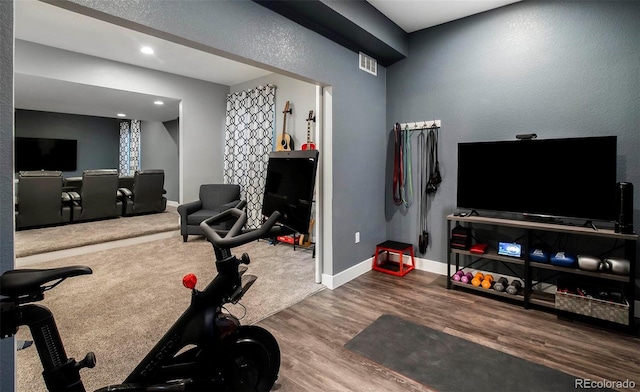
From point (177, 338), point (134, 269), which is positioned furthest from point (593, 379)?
point (134, 269)

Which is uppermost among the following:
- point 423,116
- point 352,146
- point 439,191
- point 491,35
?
point 491,35

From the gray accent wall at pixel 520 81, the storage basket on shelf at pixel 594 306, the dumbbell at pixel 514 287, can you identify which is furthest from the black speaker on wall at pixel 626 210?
the dumbbell at pixel 514 287

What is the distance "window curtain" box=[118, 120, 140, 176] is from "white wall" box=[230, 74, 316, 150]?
636 cm

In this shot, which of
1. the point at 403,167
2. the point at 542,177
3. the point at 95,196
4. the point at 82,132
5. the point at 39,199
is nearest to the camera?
the point at 542,177

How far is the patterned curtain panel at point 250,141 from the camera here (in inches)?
207

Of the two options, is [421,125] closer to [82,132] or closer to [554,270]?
[554,270]

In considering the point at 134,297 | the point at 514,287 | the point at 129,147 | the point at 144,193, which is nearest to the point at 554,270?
the point at 514,287

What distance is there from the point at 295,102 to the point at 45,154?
8435 millimetres

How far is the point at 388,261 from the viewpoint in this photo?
395 centimetres

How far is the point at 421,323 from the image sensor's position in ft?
8.02

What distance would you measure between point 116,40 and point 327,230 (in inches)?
144

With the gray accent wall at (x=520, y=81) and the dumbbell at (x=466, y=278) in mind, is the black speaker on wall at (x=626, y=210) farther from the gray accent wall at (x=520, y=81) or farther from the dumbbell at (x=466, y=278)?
the dumbbell at (x=466, y=278)

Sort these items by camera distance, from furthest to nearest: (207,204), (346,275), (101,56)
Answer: (207,204), (101,56), (346,275)

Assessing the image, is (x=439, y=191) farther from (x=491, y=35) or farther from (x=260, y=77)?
(x=260, y=77)
